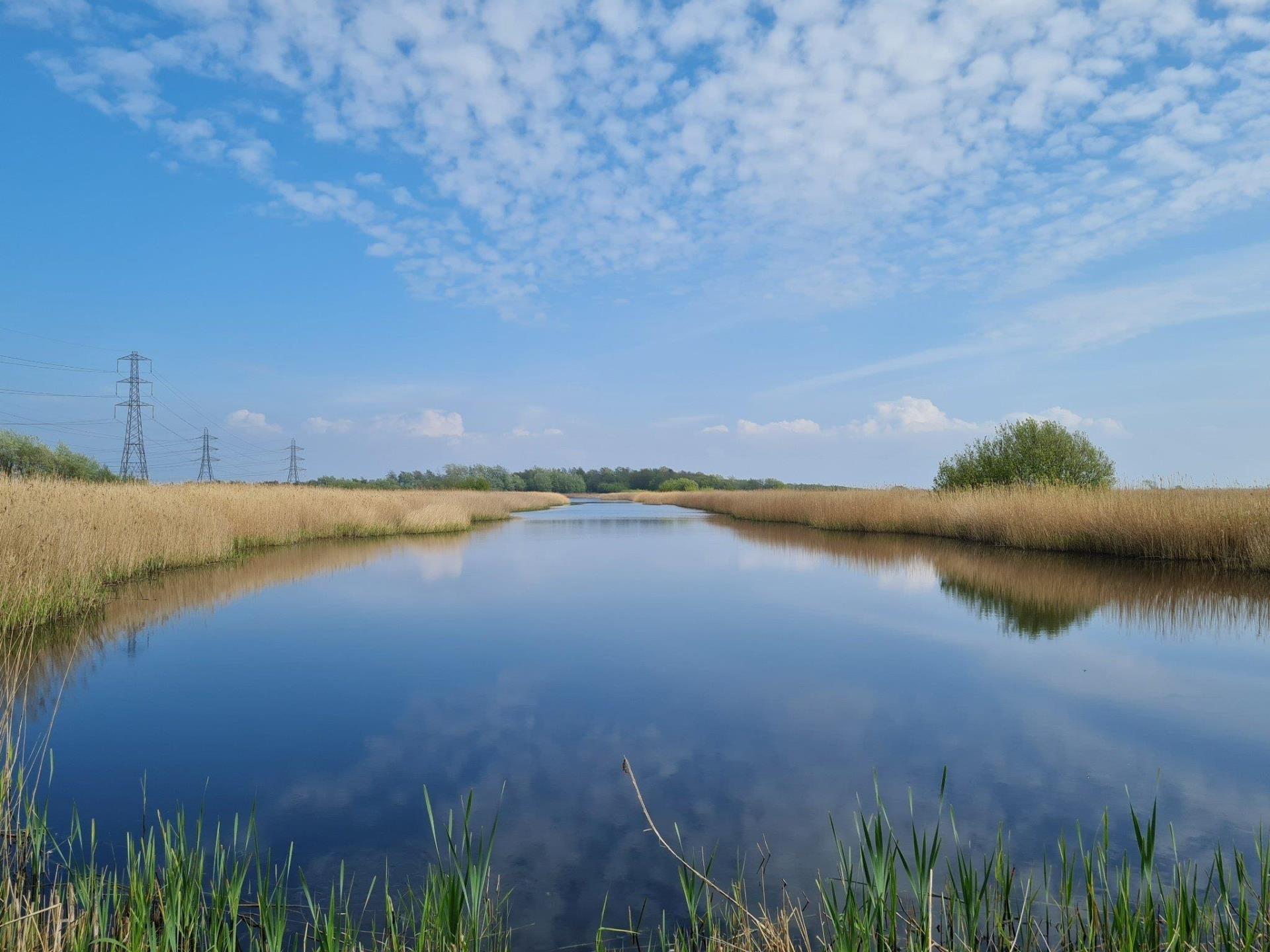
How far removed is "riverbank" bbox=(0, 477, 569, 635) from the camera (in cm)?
604

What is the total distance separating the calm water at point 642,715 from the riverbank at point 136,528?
50cm

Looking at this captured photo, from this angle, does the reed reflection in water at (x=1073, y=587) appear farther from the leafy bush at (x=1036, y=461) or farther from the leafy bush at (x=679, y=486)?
the leafy bush at (x=679, y=486)

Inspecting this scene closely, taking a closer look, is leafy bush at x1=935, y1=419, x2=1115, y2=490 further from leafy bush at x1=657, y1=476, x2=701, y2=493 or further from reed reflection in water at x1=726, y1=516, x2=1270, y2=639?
leafy bush at x1=657, y1=476, x2=701, y2=493

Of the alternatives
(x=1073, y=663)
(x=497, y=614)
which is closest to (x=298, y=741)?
(x=497, y=614)

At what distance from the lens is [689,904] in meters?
1.65

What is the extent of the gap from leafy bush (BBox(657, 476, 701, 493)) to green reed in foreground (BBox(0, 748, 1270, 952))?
5865 centimetres

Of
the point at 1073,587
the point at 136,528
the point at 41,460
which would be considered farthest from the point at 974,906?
the point at 41,460

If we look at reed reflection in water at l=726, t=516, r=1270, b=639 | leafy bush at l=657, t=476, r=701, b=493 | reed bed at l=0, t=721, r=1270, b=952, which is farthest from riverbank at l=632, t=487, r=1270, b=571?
leafy bush at l=657, t=476, r=701, b=493

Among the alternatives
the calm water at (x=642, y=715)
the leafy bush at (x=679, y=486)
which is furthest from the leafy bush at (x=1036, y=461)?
the leafy bush at (x=679, y=486)

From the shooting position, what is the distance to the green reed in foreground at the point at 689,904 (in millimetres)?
1624

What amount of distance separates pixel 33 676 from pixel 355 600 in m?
3.18

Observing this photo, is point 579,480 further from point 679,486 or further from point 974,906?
point 974,906

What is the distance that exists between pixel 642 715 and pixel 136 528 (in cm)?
789

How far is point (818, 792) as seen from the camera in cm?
275
